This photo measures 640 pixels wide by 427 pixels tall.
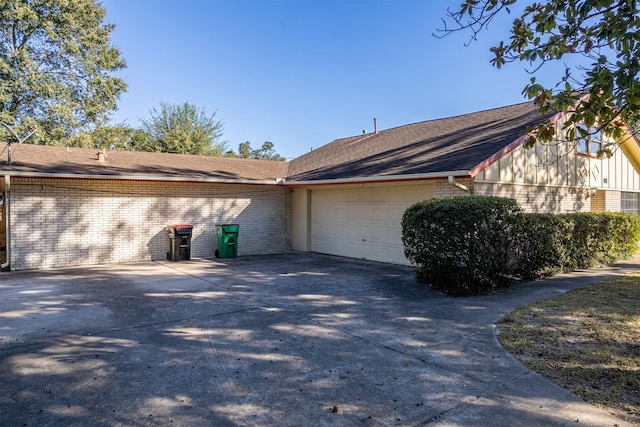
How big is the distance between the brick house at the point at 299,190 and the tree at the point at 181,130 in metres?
16.6

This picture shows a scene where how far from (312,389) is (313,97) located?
25.1 meters

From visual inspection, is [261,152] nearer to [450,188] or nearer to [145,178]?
[145,178]

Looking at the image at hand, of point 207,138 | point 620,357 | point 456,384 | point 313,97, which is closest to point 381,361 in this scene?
point 456,384

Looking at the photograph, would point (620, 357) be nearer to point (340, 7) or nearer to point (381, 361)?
point (381, 361)

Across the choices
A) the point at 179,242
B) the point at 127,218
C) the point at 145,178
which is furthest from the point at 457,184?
the point at 127,218

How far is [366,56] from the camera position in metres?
18.4

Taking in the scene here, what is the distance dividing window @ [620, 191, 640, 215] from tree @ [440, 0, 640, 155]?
14.3 meters

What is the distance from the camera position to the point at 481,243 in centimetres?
727

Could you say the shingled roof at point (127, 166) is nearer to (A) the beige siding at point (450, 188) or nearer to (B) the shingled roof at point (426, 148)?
(B) the shingled roof at point (426, 148)

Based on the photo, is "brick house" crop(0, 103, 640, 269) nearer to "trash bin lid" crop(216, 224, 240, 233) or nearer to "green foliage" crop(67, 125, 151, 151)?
"trash bin lid" crop(216, 224, 240, 233)

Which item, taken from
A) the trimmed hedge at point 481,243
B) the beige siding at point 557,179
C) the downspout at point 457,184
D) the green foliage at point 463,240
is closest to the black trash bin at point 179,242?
the trimmed hedge at point 481,243

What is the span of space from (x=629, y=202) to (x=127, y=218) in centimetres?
1911

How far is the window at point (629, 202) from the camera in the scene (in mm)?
15672

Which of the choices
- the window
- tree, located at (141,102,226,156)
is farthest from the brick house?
tree, located at (141,102,226,156)
